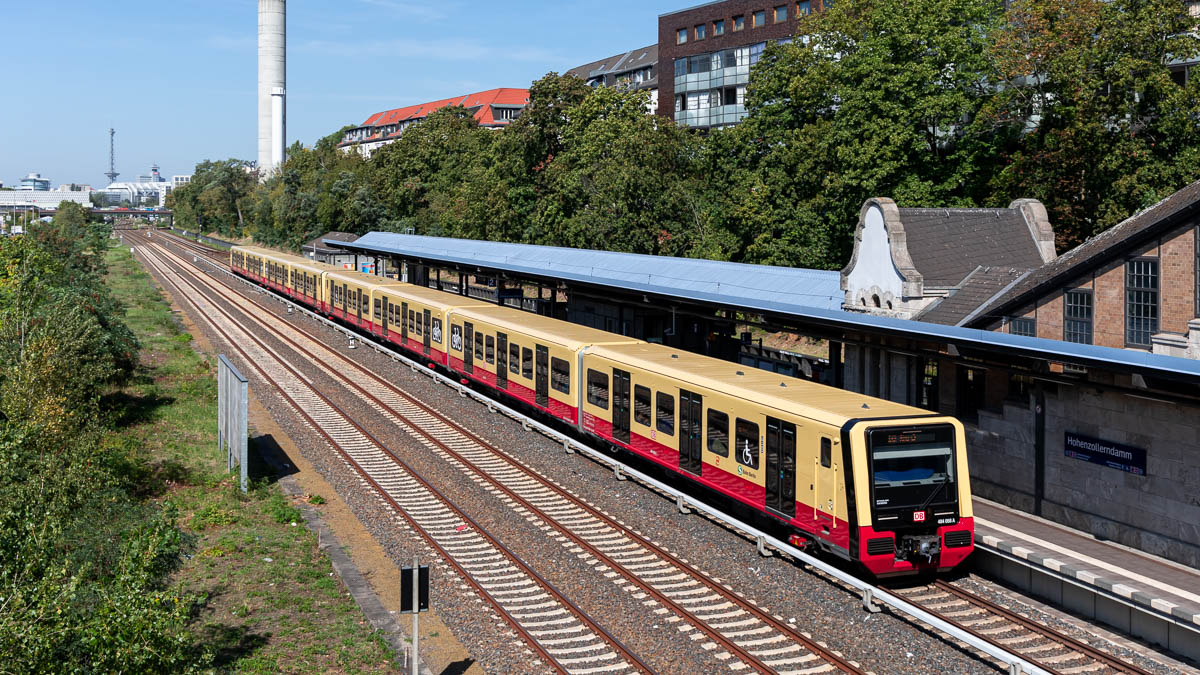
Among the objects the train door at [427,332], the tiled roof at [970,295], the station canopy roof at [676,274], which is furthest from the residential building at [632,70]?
the tiled roof at [970,295]

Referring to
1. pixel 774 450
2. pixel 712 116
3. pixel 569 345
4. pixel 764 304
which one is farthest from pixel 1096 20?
pixel 712 116

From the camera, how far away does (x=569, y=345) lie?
24219mm

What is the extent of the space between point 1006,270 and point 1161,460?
10581 millimetres

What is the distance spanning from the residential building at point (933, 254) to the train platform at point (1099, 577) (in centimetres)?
970

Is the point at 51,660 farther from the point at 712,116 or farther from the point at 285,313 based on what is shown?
the point at 712,116

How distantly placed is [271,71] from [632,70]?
8525 centimetres

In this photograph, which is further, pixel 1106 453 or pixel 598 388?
pixel 598 388

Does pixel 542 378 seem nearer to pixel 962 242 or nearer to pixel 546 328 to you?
pixel 546 328

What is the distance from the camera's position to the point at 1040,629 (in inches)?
529

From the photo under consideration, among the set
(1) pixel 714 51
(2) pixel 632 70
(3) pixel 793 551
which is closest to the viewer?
(3) pixel 793 551

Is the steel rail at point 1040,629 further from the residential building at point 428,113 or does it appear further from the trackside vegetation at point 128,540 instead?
the residential building at point 428,113

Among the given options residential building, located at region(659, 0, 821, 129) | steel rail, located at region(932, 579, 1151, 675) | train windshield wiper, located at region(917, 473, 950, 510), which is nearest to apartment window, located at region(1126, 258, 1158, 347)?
train windshield wiper, located at region(917, 473, 950, 510)

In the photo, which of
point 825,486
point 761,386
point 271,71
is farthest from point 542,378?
point 271,71

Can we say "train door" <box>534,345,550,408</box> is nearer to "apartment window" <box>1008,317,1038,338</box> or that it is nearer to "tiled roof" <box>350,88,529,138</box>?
"apartment window" <box>1008,317,1038,338</box>
